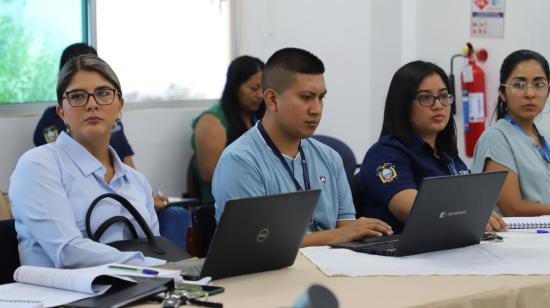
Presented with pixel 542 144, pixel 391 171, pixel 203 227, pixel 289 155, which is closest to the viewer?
pixel 203 227

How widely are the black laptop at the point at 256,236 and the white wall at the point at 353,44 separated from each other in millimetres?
3171

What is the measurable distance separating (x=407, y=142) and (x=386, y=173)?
0.18m

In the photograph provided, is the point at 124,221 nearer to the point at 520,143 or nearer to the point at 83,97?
the point at 83,97

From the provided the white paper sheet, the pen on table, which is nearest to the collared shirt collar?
the pen on table

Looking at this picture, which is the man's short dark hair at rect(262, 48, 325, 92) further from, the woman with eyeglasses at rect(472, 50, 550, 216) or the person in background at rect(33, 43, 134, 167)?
the person in background at rect(33, 43, 134, 167)

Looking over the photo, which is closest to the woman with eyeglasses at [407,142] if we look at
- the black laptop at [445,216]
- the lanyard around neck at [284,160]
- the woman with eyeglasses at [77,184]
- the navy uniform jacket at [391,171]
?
the navy uniform jacket at [391,171]

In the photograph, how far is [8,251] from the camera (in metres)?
2.54

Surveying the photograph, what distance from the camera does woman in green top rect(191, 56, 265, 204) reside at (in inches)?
203

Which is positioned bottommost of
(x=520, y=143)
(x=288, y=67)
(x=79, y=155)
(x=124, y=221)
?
(x=124, y=221)

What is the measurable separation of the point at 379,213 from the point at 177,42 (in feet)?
9.14

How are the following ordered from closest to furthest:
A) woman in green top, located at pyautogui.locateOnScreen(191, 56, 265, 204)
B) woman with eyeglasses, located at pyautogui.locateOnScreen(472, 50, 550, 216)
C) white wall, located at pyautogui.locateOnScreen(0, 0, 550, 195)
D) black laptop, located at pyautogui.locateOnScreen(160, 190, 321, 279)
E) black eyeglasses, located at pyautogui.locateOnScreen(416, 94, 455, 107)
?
black laptop, located at pyautogui.locateOnScreen(160, 190, 321, 279), black eyeglasses, located at pyautogui.locateOnScreen(416, 94, 455, 107), woman with eyeglasses, located at pyautogui.locateOnScreen(472, 50, 550, 216), woman in green top, located at pyautogui.locateOnScreen(191, 56, 265, 204), white wall, located at pyautogui.locateOnScreen(0, 0, 550, 195)

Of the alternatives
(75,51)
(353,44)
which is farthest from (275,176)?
(353,44)

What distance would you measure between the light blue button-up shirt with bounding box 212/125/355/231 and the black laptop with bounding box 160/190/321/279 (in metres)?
0.58

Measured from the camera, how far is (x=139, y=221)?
8.82 ft
